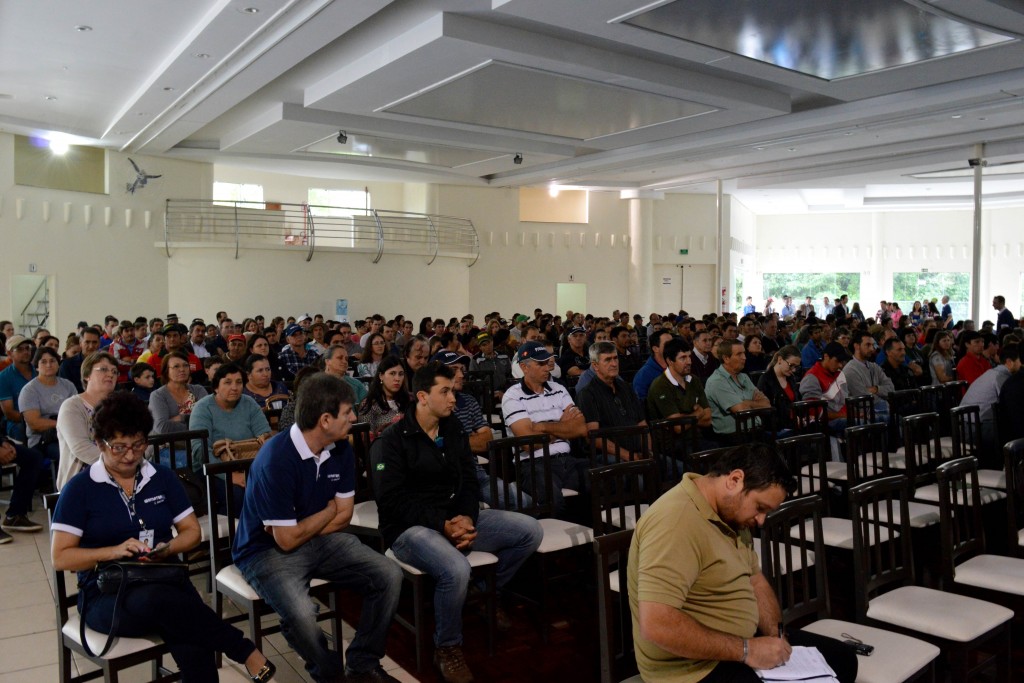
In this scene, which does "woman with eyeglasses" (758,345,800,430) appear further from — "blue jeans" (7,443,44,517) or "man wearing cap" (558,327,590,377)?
"blue jeans" (7,443,44,517)

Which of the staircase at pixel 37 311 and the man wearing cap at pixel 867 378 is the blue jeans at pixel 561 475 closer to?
the man wearing cap at pixel 867 378

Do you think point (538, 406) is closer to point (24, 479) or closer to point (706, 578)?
point (706, 578)

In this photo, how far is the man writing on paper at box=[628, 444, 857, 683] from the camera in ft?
6.62

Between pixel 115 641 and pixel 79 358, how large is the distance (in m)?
5.45

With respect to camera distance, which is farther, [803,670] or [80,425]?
[80,425]

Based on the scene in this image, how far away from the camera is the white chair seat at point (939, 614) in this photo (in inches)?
104

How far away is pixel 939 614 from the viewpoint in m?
2.71

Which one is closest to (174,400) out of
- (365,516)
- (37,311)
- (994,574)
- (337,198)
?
(365,516)

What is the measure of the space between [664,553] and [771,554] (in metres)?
0.80

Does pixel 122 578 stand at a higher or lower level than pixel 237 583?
higher

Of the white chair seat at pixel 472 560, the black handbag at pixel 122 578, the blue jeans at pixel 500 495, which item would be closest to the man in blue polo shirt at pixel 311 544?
the white chair seat at pixel 472 560

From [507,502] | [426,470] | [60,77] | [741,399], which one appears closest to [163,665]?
[426,470]

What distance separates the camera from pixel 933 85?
30.8ft

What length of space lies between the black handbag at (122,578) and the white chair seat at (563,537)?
1.54m
